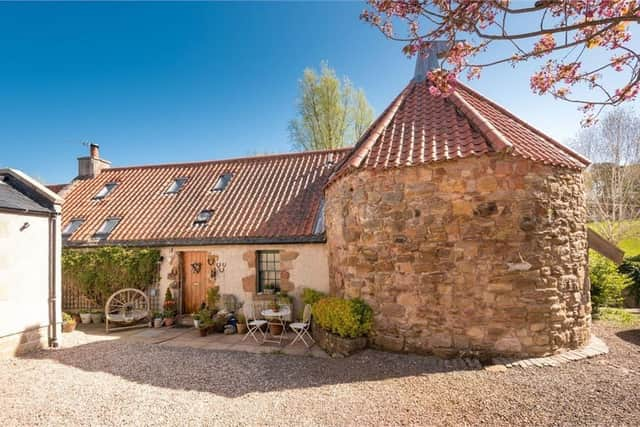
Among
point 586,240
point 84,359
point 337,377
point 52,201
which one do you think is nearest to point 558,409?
point 337,377

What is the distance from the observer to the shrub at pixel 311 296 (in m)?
8.66

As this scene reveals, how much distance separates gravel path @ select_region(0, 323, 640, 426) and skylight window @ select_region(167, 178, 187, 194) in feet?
24.9

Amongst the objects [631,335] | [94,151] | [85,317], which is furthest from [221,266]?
[631,335]

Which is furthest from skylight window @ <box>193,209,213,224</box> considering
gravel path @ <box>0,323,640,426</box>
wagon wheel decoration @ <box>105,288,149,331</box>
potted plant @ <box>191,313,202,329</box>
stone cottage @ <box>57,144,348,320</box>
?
gravel path @ <box>0,323,640,426</box>

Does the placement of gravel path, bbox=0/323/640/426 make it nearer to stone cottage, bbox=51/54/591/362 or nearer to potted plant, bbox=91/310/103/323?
stone cottage, bbox=51/54/591/362

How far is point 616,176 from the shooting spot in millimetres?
16719

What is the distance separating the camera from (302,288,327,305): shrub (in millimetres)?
8664

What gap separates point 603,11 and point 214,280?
33.9ft

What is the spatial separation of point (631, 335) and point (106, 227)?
1603cm

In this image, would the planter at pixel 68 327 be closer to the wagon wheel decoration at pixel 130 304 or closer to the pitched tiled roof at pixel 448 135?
the wagon wheel decoration at pixel 130 304

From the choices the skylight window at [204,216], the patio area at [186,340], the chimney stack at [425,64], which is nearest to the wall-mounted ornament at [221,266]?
the skylight window at [204,216]

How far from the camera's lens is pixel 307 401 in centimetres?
477

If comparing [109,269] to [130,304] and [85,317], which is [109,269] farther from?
[85,317]

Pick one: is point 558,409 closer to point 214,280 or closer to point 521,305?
point 521,305
